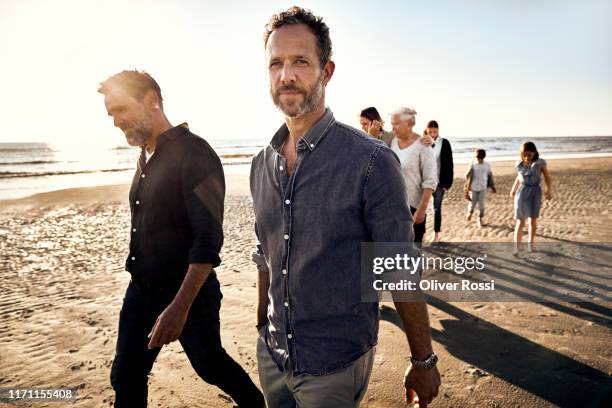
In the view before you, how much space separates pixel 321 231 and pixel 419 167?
12.0ft

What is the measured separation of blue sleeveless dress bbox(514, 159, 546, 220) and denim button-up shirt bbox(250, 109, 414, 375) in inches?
237

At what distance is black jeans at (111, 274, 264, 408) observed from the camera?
221cm

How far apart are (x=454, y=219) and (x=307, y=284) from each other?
9.54 meters

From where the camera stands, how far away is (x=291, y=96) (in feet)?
5.18

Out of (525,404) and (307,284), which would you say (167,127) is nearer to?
(307,284)

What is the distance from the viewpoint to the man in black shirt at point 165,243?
7.25 ft

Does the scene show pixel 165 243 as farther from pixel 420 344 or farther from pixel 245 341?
pixel 245 341

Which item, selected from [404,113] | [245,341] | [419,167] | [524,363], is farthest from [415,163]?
[245,341]

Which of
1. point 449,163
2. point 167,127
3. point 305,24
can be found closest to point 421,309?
point 305,24

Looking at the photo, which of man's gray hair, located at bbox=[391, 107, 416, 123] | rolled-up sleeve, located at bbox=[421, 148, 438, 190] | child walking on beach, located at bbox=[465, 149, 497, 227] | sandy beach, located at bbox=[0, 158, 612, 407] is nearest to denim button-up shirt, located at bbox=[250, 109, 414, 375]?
sandy beach, located at bbox=[0, 158, 612, 407]

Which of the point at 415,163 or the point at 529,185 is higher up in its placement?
the point at 415,163

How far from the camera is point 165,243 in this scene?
2.27 m

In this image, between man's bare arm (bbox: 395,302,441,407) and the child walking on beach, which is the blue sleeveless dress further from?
man's bare arm (bbox: 395,302,441,407)

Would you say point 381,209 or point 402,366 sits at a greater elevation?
point 381,209
